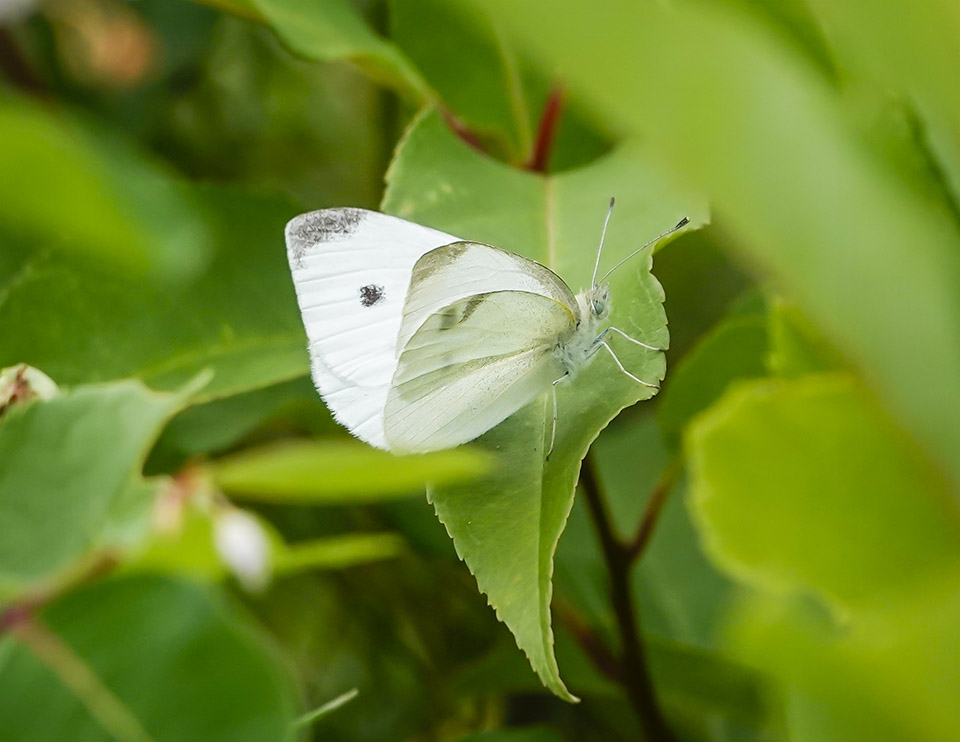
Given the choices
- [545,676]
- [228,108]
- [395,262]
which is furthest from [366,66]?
[228,108]

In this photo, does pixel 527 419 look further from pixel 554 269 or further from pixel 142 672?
pixel 142 672

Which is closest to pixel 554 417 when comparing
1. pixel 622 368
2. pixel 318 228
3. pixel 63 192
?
pixel 622 368

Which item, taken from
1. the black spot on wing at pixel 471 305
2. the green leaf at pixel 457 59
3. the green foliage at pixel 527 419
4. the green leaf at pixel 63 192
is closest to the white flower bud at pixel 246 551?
the green foliage at pixel 527 419

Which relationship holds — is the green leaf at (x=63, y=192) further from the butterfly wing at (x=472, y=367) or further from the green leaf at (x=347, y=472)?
the butterfly wing at (x=472, y=367)

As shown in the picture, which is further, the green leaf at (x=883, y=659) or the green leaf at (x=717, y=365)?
the green leaf at (x=717, y=365)

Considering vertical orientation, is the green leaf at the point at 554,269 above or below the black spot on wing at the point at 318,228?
above

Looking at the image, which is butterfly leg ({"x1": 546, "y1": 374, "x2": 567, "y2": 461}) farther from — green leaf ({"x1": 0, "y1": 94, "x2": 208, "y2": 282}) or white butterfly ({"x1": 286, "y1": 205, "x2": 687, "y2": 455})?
green leaf ({"x1": 0, "y1": 94, "x2": 208, "y2": 282})

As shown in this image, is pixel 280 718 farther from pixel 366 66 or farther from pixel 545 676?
pixel 366 66
